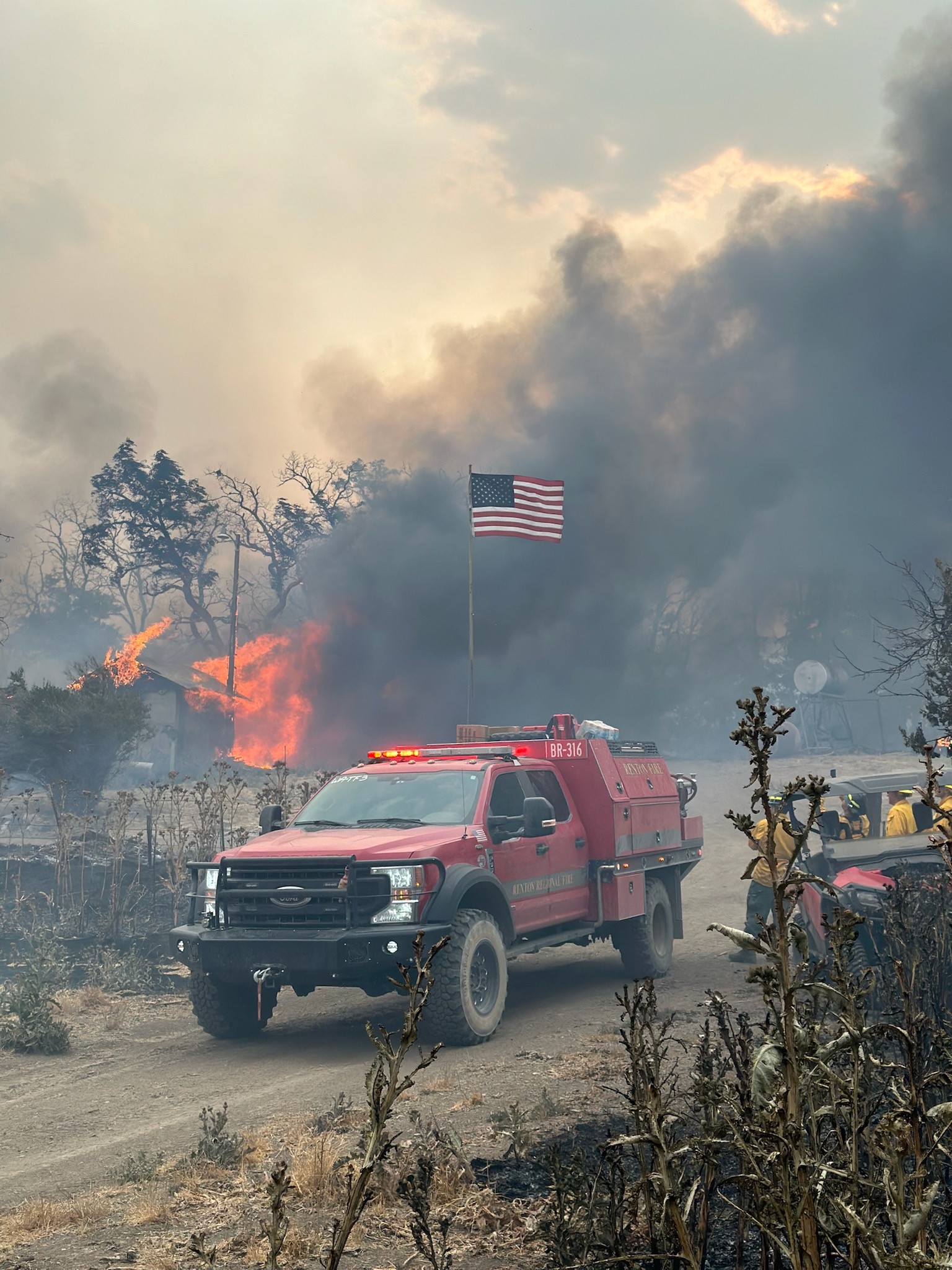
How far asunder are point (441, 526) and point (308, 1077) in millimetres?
28820

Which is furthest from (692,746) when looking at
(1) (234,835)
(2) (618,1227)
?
(2) (618,1227)

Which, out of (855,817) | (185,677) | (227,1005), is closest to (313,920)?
(227,1005)

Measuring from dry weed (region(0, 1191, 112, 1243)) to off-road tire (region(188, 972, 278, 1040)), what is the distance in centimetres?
355

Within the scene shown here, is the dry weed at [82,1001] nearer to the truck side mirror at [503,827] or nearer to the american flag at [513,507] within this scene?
the truck side mirror at [503,827]

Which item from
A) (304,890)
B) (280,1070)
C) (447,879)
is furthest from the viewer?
(447,879)

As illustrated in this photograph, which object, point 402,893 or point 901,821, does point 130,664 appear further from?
point 402,893

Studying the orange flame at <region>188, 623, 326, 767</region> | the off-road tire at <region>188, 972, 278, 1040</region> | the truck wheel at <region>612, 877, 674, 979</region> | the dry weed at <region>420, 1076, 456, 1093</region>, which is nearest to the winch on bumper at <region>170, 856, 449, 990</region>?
the off-road tire at <region>188, 972, 278, 1040</region>

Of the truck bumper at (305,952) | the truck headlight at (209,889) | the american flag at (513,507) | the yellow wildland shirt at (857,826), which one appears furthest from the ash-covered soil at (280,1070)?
the american flag at (513,507)

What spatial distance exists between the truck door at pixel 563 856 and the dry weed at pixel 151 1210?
4994 mm

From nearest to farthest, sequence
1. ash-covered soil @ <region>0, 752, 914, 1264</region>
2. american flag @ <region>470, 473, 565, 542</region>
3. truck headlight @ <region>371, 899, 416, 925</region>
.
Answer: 1. ash-covered soil @ <region>0, 752, 914, 1264</region>
2. truck headlight @ <region>371, 899, 416, 925</region>
3. american flag @ <region>470, 473, 565, 542</region>

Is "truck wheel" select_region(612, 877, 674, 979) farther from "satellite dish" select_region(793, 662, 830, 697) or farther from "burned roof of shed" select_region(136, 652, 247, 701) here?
"satellite dish" select_region(793, 662, 830, 697)

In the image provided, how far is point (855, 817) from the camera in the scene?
11.3m

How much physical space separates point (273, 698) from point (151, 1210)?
30.5 metres

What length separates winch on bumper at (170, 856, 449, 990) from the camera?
7.37 metres
